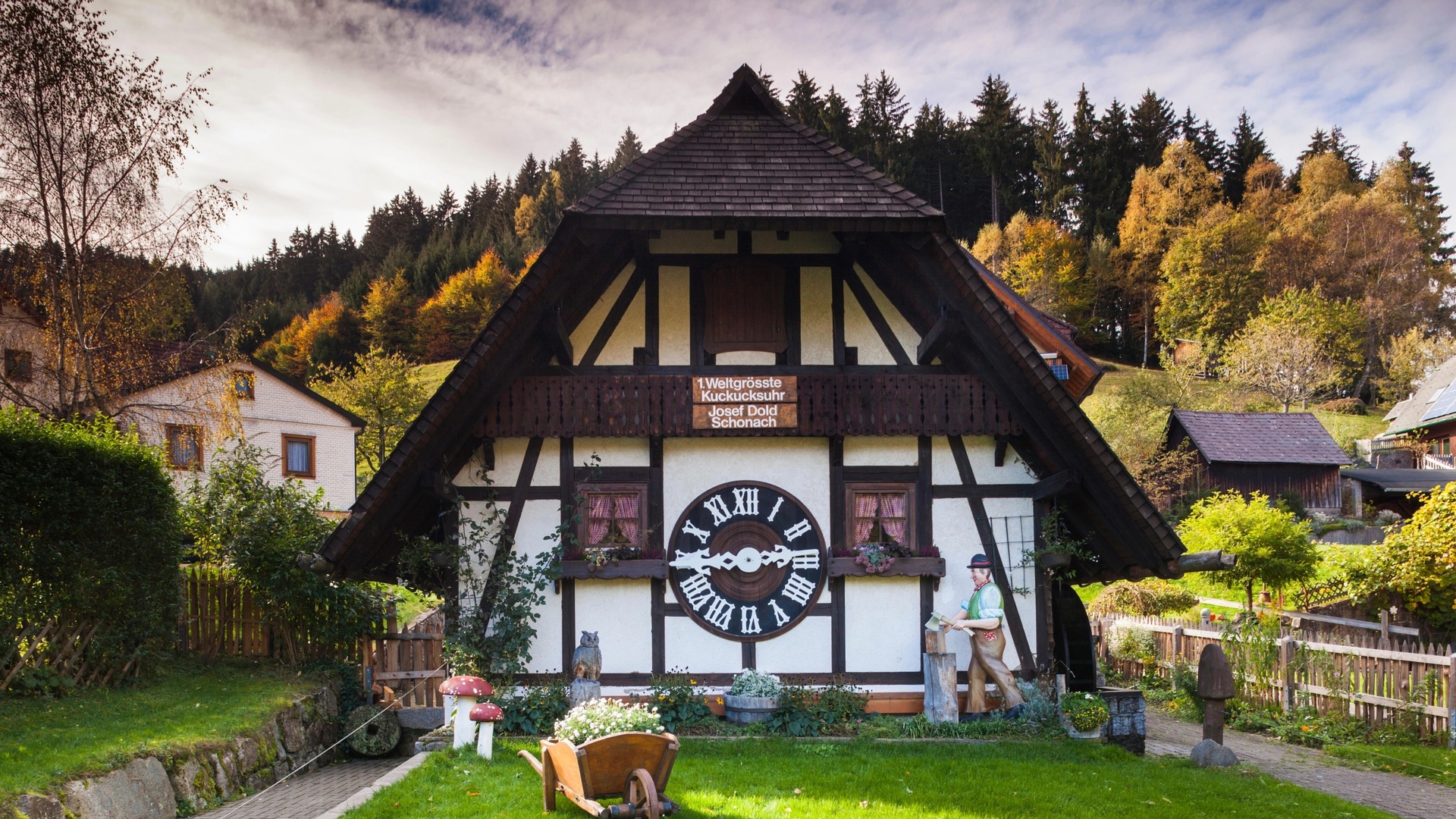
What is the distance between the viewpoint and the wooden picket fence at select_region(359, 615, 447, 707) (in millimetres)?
15281

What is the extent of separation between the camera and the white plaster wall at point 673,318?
452 inches

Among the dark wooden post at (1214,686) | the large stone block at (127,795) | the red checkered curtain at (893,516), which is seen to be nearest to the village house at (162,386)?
the large stone block at (127,795)

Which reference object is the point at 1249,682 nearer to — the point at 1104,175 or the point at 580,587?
the point at 580,587

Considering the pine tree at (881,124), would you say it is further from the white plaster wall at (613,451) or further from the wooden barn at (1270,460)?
the white plaster wall at (613,451)

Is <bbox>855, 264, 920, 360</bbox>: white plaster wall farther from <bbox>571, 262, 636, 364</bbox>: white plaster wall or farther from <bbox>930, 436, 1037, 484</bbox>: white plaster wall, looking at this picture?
<bbox>571, 262, 636, 364</bbox>: white plaster wall

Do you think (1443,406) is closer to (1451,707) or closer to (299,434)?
(1451,707)

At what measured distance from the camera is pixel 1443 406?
46.4 meters

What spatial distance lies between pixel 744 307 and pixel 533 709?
4.75 m

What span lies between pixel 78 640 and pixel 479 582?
5110mm

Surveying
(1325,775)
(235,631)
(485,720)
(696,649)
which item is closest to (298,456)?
(235,631)

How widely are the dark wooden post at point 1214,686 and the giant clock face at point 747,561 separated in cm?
389

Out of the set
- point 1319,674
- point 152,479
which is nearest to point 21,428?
point 152,479

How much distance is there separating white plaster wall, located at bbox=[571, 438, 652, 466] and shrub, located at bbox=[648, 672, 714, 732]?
2.38 meters

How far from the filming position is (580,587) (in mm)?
11141
